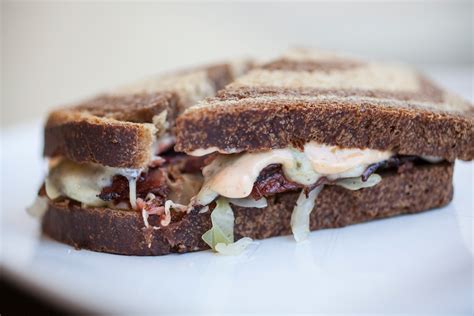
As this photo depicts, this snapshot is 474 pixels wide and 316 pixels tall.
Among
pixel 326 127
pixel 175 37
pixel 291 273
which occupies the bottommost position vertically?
pixel 291 273

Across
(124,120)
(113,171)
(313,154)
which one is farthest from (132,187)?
(313,154)

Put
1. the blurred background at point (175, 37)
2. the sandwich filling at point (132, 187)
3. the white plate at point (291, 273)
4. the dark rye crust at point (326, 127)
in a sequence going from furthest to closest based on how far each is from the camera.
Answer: the blurred background at point (175, 37), the sandwich filling at point (132, 187), the dark rye crust at point (326, 127), the white plate at point (291, 273)

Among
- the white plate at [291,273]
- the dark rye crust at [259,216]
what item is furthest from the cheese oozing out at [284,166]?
the white plate at [291,273]

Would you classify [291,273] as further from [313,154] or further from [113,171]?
[113,171]

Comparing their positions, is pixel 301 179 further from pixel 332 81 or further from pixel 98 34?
pixel 98 34

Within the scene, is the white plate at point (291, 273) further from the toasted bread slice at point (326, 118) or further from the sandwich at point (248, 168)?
the toasted bread slice at point (326, 118)

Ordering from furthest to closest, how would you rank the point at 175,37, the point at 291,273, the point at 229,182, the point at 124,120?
the point at 175,37 < the point at 124,120 < the point at 229,182 < the point at 291,273

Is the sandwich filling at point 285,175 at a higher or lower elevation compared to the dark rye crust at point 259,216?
higher

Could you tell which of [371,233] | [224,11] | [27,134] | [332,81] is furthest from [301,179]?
[224,11]
